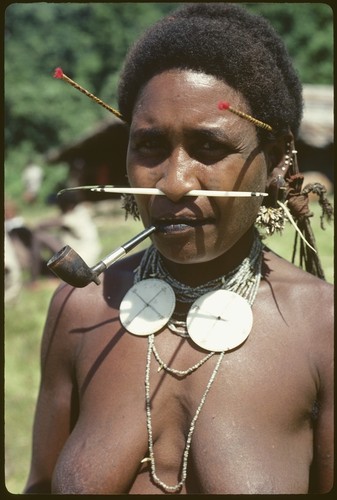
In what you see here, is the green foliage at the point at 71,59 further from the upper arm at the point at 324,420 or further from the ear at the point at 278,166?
the upper arm at the point at 324,420

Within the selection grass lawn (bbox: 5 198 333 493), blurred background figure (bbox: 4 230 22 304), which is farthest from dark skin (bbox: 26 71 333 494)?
blurred background figure (bbox: 4 230 22 304)

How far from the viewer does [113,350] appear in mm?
1924

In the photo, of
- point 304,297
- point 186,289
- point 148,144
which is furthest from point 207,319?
point 148,144

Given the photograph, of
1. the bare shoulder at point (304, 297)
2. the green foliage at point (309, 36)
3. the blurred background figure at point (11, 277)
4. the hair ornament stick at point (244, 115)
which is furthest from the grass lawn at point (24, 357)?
the green foliage at point (309, 36)

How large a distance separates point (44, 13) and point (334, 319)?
34.7m

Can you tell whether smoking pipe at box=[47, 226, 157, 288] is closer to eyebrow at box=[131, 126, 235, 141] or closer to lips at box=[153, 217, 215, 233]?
lips at box=[153, 217, 215, 233]

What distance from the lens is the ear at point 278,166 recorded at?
1902mm

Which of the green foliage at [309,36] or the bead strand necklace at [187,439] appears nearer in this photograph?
the bead strand necklace at [187,439]

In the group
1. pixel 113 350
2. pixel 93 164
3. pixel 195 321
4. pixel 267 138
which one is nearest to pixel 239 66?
pixel 267 138

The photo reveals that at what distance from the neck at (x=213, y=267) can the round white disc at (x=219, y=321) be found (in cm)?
7

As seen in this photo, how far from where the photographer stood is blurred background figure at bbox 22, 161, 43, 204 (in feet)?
68.2

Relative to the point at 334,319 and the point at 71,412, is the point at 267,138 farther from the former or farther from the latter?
the point at 71,412

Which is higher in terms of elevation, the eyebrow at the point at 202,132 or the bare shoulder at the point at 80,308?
the eyebrow at the point at 202,132

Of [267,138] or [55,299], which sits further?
[55,299]
